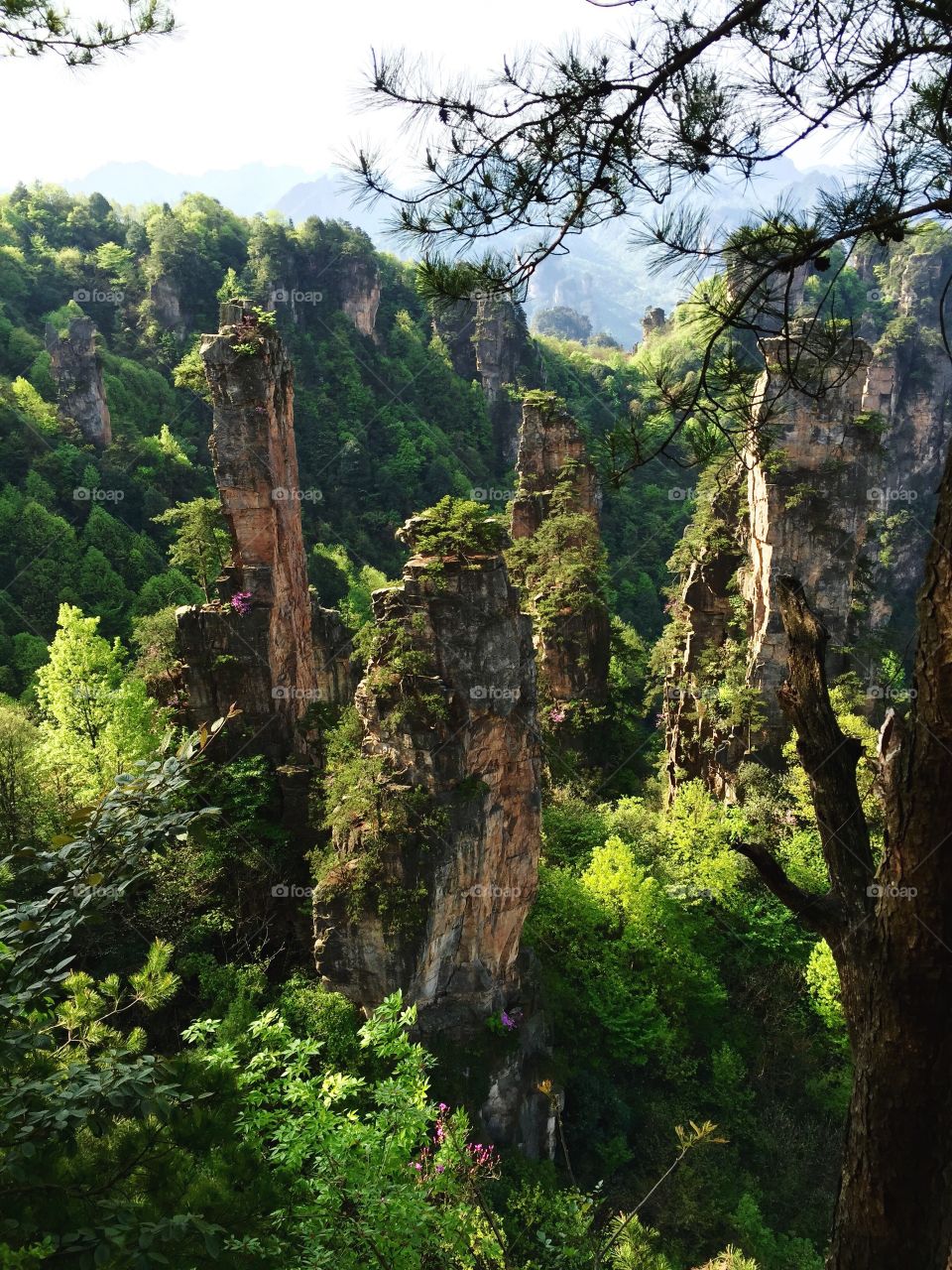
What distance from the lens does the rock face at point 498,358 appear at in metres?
67.9

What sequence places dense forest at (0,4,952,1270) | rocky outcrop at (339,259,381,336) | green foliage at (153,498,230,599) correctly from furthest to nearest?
rocky outcrop at (339,259,381,336) → green foliage at (153,498,230,599) → dense forest at (0,4,952,1270)

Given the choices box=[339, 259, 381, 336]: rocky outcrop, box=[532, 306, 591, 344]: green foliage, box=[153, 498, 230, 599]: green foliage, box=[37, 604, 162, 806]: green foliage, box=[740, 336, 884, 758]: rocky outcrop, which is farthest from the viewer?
box=[532, 306, 591, 344]: green foliage

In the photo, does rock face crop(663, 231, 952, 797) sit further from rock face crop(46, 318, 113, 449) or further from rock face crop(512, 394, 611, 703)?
rock face crop(46, 318, 113, 449)

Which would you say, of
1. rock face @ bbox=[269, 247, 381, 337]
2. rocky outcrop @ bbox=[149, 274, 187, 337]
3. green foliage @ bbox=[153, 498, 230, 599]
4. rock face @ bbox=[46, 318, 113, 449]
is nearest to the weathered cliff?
green foliage @ bbox=[153, 498, 230, 599]

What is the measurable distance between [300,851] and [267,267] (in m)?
57.6

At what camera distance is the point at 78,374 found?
43781 mm

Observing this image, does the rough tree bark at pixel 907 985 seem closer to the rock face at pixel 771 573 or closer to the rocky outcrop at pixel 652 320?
the rock face at pixel 771 573

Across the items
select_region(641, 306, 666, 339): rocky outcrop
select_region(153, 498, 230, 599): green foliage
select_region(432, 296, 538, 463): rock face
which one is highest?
select_region(641, 306, 666, 339): rocky outcrop

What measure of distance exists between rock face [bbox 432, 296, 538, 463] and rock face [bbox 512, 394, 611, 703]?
34.9 m

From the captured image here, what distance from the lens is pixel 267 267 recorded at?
212 ft

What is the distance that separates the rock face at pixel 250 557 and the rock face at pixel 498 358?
4828 centimetres

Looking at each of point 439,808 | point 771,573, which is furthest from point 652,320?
point 439,808

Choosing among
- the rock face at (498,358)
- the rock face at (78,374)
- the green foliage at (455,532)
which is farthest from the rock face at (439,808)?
the rock face at (498,358)

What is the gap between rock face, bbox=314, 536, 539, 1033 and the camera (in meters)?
14.6
